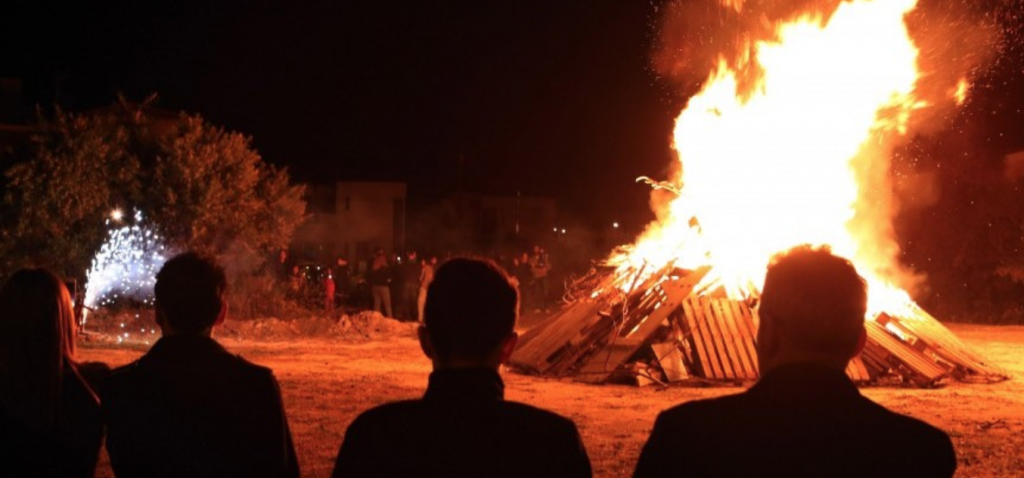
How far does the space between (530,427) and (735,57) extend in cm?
1321

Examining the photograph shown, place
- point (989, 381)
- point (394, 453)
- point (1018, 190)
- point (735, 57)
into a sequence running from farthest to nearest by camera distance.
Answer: point (1018, 190) < point (735, 57) < point (989, 381) < point (394, 453)

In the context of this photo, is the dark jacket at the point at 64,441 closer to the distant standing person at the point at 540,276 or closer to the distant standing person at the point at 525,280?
the distant standing person at the point at 525,280

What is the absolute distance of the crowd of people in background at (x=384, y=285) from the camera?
2292 cm

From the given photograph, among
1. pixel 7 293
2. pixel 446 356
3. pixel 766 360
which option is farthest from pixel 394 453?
pixel 7 293

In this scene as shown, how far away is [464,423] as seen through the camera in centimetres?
257

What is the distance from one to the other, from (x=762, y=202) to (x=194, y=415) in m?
12.7

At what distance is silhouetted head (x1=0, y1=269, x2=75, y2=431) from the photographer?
3.49 metres

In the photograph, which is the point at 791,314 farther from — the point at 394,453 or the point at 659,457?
the point at 394,453

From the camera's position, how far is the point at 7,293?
3617 millimetres

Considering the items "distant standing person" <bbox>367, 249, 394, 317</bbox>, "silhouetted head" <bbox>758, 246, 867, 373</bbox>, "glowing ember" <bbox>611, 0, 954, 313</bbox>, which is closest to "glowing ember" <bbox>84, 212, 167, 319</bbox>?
"distant standing person" <bbox>367, 249, 394, 317</bbox>

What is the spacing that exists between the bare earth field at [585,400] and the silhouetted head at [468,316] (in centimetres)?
511

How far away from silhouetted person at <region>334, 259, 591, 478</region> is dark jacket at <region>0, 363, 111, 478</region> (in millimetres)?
1439

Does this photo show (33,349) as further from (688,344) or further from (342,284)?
(342,284)

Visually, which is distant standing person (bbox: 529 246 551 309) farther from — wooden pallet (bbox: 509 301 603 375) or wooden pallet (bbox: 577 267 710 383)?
wooden pallet (bbox: 577 267 710 383)
